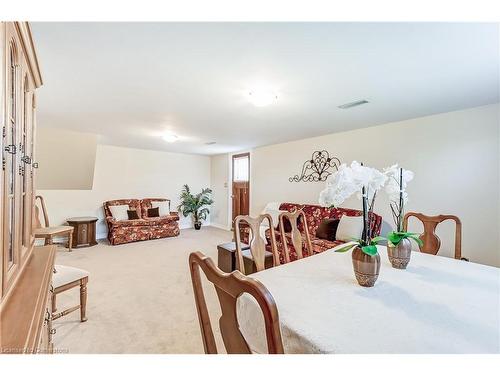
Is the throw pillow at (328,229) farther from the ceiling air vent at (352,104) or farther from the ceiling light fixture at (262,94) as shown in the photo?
the ceiling light fixture at (262,94)

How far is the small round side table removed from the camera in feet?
15.0

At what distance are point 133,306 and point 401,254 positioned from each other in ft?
8.00

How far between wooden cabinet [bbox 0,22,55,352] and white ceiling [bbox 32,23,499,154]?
0.49 m

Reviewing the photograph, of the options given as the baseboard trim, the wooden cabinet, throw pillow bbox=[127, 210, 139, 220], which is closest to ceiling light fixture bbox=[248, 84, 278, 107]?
the wooden cabinet

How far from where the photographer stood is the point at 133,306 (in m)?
2.40

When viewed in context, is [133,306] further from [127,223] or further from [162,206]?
[162,206]

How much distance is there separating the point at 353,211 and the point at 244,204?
2986 millimetres

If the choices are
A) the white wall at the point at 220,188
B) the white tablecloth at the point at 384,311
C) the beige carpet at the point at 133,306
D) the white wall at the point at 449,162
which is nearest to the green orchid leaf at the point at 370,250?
the white tablecloth at the point at 384,311

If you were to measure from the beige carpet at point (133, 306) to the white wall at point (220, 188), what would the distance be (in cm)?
247

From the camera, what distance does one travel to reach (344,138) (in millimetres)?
3973

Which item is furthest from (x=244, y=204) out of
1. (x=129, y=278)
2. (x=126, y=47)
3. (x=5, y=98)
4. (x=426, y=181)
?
(x=5, y=98)

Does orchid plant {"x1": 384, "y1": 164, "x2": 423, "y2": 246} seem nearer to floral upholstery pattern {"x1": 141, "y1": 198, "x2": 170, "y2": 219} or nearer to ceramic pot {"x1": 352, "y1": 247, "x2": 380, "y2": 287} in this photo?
ceramic pot {"x1": 352, "y1": 247, "x2": 380, "y2": 287}

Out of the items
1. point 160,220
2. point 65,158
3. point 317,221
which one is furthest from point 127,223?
point 317,221

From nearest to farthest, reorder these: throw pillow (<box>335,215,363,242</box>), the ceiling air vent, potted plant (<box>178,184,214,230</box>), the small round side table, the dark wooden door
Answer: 1. the ceiling air vent
2. throw pillow (<box>335,215,363,242</box>)
3. the small round side table
4. the dark wooden door
5. potted plant (<box>178,184,214,230</box>)
